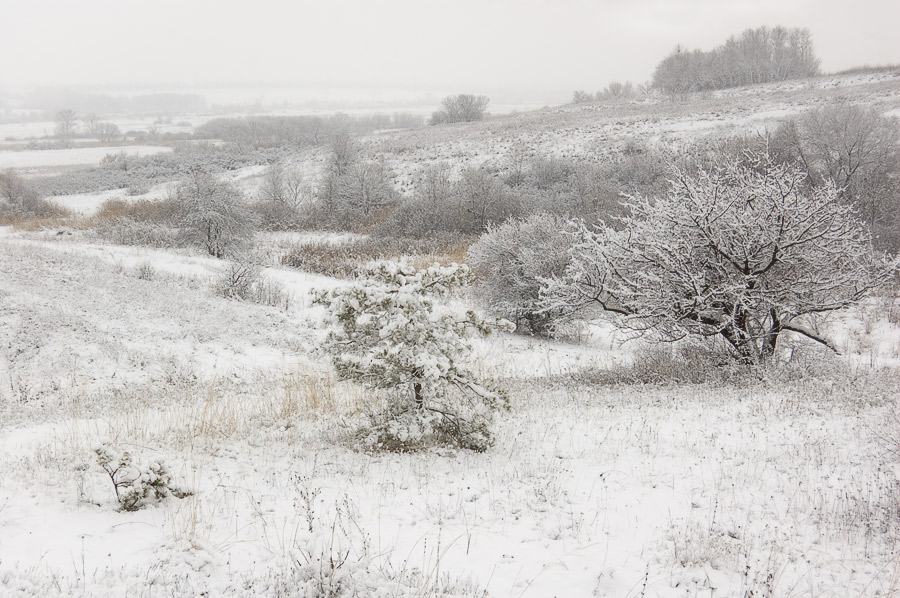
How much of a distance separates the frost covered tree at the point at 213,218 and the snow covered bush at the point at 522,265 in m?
13.3

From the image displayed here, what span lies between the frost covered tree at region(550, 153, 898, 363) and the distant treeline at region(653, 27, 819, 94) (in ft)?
201

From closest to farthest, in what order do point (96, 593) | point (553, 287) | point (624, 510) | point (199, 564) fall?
point (96, 593) → point (199, 564) → point (624, 510) → point (553, 287)

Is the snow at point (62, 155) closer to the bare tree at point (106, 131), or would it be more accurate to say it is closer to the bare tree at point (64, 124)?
the bare tree at point (64, 124)

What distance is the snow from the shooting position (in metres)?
52.2

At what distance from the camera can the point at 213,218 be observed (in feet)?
74.2

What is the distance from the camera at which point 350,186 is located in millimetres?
34719

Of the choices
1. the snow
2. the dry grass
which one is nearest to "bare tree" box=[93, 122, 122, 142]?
the snow

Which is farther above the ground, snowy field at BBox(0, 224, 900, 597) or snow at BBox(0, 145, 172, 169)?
snow at BBox(0, 145, 172, 169)

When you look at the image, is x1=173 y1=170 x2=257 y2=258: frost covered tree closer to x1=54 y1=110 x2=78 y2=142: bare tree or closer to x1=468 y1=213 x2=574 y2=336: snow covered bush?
x1=468 y1=213 x2=574 y2=336: snow covered bush

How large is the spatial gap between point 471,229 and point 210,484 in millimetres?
25014

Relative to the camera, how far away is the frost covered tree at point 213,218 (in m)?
22.6

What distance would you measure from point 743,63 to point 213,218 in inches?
2582

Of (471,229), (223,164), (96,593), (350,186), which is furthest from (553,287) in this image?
(223,164)

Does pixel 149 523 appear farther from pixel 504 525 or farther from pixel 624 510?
pixel 624 510
